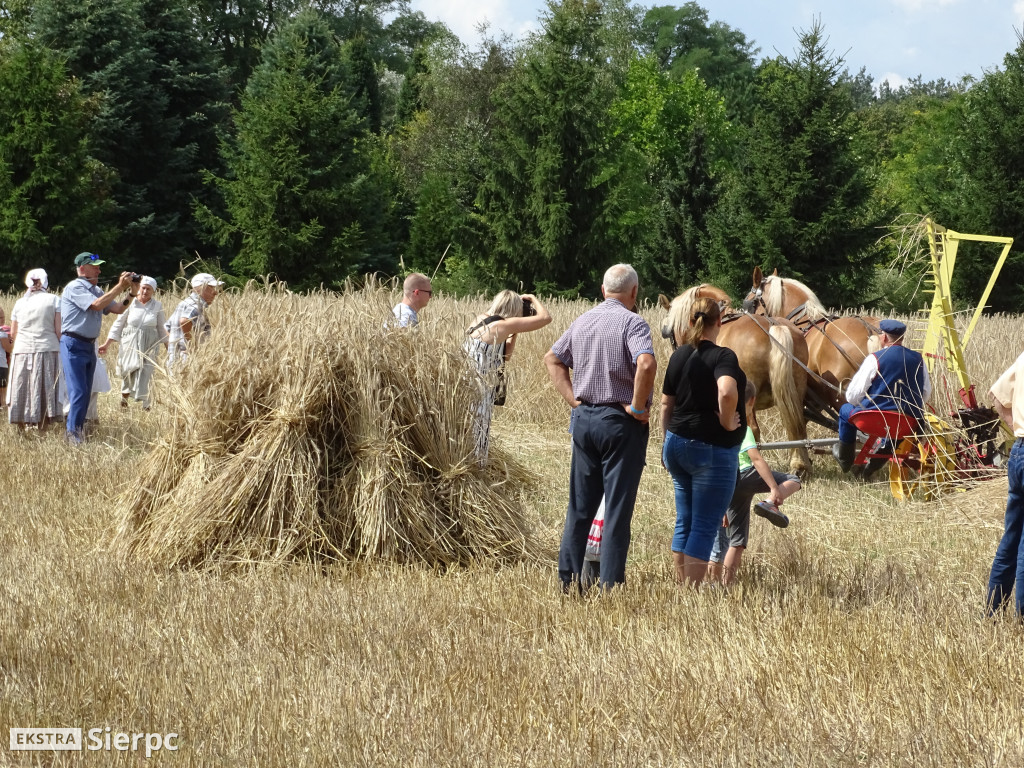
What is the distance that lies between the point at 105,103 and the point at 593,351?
110 feet

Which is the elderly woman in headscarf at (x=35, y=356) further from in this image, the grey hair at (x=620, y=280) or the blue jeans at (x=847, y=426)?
the blue jeans at (x=847, y=426)

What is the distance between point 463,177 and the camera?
3500cm

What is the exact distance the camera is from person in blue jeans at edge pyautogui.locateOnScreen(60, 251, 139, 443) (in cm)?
1082

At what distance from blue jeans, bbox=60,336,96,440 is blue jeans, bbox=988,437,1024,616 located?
8.46 metres

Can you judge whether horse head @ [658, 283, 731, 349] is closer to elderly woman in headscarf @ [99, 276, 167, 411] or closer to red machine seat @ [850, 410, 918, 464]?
Answer: red machine seat @ [850, 410, 918, 464]

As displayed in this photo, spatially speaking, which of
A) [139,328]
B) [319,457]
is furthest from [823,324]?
[139,328]

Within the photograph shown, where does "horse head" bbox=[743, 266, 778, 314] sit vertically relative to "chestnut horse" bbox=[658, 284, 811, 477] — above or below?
above

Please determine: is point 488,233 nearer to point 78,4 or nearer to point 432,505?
point 78,4

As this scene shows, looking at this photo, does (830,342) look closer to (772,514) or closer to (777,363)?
(777,363)

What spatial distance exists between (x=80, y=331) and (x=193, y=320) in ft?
8.00

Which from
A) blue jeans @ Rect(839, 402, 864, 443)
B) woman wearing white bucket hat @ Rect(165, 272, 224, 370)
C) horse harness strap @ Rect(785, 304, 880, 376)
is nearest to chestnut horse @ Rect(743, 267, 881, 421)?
horse harness strap @ Rect(785, 304, 880, 376)

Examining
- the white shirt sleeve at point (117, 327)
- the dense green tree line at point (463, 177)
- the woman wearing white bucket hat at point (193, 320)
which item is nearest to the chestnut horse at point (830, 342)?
the woman wearing white bucket hat at point (193, 320)

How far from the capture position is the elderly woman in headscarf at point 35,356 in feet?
36.0

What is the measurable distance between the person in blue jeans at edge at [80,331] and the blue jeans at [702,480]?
6.91 metres
